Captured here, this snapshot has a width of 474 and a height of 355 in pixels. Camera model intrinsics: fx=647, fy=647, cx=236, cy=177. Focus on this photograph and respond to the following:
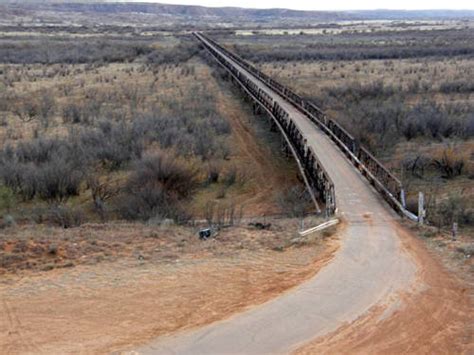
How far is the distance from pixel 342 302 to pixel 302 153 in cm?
1304

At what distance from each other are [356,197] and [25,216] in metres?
9.32

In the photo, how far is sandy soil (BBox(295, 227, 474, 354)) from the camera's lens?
30.9ft

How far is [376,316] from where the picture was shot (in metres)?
10.4

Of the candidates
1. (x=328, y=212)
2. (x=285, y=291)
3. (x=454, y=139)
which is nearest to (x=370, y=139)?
(x=454, y=139)

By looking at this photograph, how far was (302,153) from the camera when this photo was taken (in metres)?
23.6

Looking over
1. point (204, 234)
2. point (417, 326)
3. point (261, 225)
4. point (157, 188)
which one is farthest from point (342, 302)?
point (157, 188)

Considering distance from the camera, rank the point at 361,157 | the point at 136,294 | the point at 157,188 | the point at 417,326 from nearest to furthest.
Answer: the point at 417,326 → the point at 136,294 → the point at 157,188 → the point at 361,157

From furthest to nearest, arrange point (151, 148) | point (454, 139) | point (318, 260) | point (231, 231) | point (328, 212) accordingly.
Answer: point (454, 139)
point (151, 148)
point (328, 212)
point (231, 231)
point (318, 260)

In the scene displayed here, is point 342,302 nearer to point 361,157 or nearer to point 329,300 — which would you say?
point 329,300

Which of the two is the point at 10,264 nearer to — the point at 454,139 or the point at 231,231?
the point at 231,231

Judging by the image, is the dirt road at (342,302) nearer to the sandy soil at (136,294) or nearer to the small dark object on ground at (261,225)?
the sandy soil at (136,294)

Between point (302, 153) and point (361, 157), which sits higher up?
point (361, 157)

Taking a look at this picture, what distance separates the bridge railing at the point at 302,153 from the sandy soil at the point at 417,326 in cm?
534

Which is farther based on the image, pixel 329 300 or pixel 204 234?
pixel 204 234
